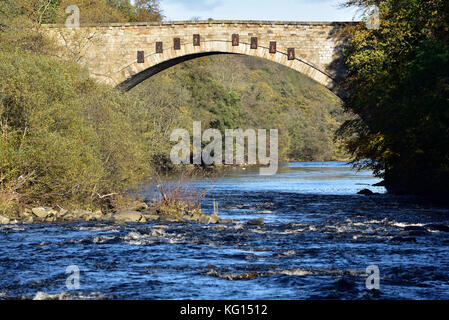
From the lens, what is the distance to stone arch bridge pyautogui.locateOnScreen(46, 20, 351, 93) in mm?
34812

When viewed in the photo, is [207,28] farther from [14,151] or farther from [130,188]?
[14,151]

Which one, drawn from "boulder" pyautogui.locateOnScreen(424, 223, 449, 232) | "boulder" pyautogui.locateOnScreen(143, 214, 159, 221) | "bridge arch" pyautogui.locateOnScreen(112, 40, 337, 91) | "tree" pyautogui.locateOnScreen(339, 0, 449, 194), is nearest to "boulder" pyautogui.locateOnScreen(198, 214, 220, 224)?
"boulder" pyautogui.locateOnScreen(143, 214, 159, 221)

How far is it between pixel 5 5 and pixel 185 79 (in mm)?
24842

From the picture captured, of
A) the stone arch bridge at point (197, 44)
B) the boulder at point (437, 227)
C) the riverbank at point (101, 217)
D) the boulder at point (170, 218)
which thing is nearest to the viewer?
the boulder at point (437, 227)

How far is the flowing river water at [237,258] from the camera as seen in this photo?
10.7 m

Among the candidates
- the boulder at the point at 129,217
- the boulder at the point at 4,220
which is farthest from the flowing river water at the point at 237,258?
the boulder at the point at 4,220

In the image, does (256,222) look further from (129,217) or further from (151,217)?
(129,217)

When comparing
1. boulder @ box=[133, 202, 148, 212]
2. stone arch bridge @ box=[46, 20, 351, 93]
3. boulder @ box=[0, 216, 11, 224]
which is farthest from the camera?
stone arch bridge @ box=[46, 20, 351, 93]

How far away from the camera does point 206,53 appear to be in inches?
1432

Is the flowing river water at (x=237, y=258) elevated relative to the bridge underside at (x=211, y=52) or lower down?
lower down

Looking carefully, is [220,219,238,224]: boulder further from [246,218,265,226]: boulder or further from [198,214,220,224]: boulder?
[246,218,265,226]: boulder

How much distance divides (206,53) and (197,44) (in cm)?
95

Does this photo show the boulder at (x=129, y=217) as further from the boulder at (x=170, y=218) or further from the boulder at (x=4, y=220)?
the boulder at (x=4, y=220)

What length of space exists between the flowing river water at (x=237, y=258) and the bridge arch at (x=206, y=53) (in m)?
14.8
